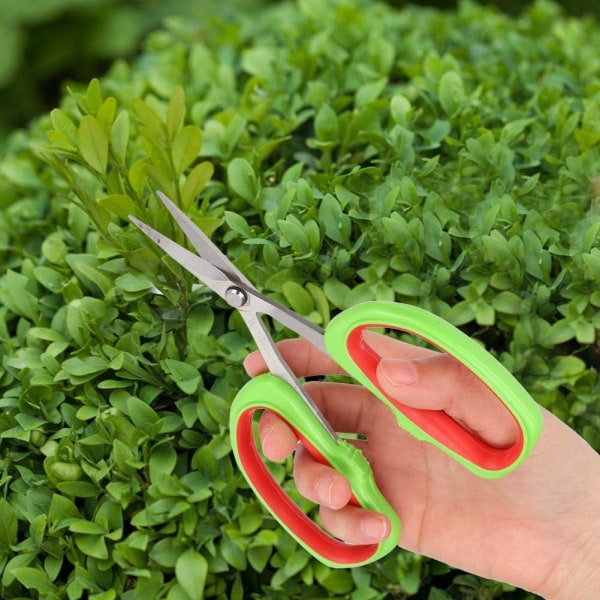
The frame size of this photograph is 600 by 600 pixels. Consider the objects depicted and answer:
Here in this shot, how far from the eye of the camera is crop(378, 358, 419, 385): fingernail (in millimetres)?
655

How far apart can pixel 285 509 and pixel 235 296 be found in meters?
0.17

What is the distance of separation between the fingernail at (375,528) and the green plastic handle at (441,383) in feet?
0.23

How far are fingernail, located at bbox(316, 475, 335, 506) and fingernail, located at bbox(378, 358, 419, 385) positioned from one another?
0.09 metres

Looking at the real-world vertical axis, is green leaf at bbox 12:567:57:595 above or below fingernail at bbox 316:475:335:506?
above

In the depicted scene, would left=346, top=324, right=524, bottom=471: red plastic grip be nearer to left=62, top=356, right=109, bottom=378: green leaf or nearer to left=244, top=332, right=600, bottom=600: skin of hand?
left=244, top=332, right=600, bottom=600: skin of hand

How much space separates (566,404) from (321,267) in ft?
0.76

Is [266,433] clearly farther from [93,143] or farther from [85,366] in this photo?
[93,143]

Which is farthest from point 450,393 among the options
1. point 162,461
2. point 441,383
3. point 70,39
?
point 70,39

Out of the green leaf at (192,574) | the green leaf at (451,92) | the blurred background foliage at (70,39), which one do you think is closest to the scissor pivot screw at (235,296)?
the green leaf at (192,574)

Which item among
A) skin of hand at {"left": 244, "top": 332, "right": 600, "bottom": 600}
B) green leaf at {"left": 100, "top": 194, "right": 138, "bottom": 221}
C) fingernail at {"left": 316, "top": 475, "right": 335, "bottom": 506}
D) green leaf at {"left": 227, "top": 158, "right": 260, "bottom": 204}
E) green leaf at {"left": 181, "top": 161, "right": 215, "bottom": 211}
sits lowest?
skin of hand at {"left": 244, "top": 332, "right": 600, "bottom": 600}

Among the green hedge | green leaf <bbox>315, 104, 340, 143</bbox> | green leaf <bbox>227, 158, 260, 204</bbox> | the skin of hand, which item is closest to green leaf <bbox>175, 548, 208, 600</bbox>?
the green hedge

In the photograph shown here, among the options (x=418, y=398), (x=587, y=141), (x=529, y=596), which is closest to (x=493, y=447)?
(x=418, y=398)

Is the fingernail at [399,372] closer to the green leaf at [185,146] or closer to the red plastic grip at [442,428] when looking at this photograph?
the red plastic grip at [442,428]

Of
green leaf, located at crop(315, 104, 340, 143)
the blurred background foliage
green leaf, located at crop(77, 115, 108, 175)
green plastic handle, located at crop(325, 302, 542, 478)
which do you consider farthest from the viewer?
the blurred background foliage
